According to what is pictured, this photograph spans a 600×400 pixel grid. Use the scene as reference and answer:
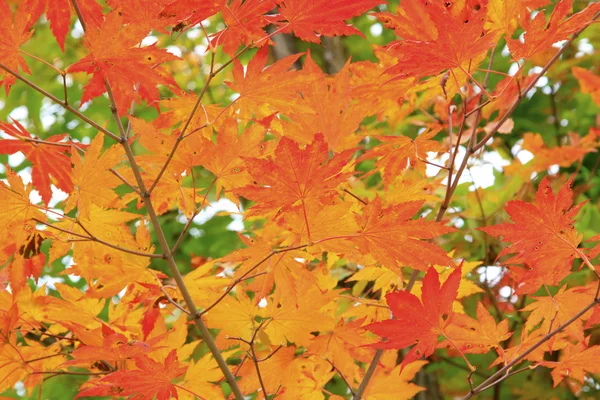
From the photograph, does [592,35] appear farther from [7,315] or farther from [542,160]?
[7,315]

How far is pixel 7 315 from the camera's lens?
1.05 meters

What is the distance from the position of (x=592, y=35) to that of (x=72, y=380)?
81.2 inches

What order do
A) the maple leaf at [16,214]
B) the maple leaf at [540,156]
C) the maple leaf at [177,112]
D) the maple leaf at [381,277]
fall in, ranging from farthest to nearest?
the maple leaf at [540,156], the maple leaf at [381,277], the maple leaf at [177,112], the maple leaf at [16,214]

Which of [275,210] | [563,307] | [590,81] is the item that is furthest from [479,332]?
[590,81]

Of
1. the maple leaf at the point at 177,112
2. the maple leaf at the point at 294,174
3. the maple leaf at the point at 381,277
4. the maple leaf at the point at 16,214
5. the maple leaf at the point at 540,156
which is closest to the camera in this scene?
the maple leaf at the point at 294,174

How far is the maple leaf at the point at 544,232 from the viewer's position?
0.94 meters

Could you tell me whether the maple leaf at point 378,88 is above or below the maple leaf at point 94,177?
below

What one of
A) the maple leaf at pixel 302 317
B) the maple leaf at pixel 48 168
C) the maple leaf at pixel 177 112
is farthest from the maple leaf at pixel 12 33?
the maple leaf at pixel 302 317

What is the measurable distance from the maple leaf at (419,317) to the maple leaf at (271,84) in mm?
337

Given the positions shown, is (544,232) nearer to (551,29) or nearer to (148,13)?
(551,29)

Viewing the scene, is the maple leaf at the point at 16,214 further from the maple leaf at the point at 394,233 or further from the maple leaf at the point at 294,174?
the maple leaf at the point at 394,233

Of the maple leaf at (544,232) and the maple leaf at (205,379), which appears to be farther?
the maple leaf at (205,379)

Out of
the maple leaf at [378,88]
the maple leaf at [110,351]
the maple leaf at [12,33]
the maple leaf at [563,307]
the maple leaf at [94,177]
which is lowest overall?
the maple leaf at [563,307]

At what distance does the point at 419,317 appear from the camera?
88 centimetres
